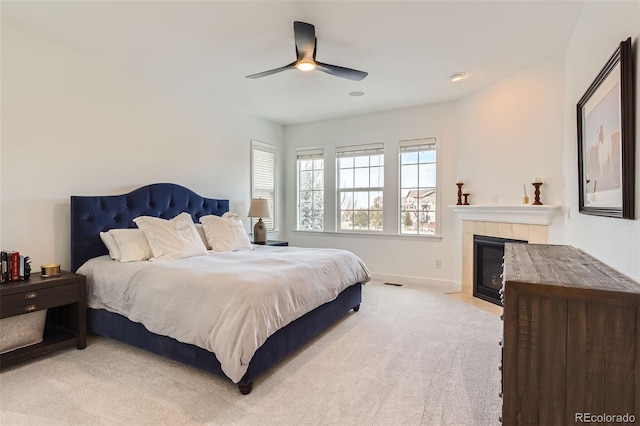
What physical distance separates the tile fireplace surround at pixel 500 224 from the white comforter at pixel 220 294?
2.13m

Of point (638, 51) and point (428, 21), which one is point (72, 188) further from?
point (638, 51)

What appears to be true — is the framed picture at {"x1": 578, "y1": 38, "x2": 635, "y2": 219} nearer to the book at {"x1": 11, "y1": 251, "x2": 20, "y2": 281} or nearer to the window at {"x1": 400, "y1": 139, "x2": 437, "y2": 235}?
the window at {"x1": 400, "y1": 139, "x2": 437, "y2": 235}

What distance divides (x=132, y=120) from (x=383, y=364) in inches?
137

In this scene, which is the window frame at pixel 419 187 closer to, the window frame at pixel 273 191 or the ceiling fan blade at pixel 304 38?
the window frame at pixel 273 191

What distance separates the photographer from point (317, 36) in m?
2.85

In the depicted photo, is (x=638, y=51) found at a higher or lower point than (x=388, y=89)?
lower

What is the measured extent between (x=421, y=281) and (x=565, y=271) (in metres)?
3.50

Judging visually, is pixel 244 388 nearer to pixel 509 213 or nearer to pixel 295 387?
pixel 295 387

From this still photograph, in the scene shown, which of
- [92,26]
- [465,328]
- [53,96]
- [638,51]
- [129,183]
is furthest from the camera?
[129,183]

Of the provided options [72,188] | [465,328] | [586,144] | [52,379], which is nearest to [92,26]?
[72,188]

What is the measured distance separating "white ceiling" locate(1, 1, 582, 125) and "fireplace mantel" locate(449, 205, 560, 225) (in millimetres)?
1519

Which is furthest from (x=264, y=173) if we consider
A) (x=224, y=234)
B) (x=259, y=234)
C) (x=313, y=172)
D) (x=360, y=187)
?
(x=224, y=234)

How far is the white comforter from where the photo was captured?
2.04 meters

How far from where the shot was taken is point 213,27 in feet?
8.89
